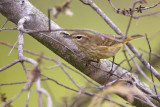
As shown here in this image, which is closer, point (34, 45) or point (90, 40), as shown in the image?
point (90, 40)

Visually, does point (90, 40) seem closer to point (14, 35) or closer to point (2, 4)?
point (2, 4)

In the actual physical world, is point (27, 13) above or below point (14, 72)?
above

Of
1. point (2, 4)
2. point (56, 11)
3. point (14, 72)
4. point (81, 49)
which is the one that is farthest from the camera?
point (14, 72)

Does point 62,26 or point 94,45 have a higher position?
point 62,26

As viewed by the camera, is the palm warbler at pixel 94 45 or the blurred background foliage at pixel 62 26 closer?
the palm warbler at pixel 94 45

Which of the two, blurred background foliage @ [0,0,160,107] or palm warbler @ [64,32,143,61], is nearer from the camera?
palm warbler @ [64,32,143,61]

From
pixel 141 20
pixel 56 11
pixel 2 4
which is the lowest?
pixel 56 11

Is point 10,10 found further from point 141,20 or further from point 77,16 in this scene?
point 141,20

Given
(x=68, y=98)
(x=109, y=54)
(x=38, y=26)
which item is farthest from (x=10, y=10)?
(x=68, y=98)

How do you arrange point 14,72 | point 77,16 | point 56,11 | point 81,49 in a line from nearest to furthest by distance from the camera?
point 56,11 < point 81,49 < point 14,72 < point 77,16

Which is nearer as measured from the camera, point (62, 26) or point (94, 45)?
point (94, 45)
